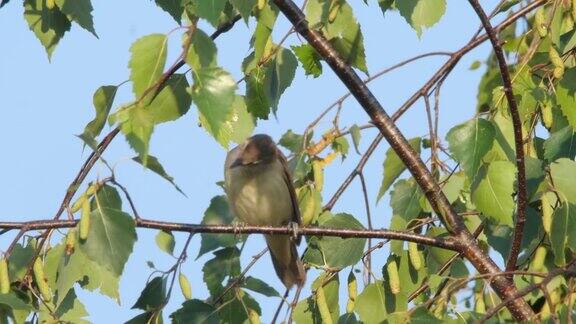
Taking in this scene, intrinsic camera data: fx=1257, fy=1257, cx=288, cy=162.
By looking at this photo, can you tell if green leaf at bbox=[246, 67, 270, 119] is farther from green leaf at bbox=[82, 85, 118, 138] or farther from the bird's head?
the bird's head

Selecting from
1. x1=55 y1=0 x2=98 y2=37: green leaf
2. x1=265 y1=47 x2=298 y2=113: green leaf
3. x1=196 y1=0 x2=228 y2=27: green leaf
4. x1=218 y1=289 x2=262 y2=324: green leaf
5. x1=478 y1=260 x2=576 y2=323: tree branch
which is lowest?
x1=478 y1=260 x2=576 y2=323: tree branch

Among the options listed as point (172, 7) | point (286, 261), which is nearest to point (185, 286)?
point (172, 7)

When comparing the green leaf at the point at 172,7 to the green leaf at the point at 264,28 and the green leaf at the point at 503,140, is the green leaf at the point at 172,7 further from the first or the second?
the green leaf at the point at 503,140

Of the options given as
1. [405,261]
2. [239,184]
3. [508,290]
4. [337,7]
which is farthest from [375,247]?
[239,184]

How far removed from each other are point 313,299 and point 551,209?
0.87 m

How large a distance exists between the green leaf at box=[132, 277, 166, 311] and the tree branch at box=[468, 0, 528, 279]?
1.18m

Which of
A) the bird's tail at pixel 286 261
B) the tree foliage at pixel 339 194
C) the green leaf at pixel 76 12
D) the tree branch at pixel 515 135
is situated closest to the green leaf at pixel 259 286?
the tree foliage at pixel 339 194

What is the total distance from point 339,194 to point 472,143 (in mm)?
974

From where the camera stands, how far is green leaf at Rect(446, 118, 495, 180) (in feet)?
12.9

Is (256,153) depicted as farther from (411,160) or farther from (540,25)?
(540,25)

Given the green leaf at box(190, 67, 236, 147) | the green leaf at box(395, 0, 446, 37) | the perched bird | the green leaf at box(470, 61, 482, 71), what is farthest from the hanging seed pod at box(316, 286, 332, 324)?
the green leaf at box(470, 61, 482, 71)

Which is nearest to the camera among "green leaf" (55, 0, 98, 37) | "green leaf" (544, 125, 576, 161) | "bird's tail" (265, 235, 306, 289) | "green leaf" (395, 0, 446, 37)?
"green leaf" (395, 0, 446, 37)

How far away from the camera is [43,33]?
4.38 metres

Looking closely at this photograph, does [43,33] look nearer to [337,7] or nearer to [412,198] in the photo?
[337,7]
